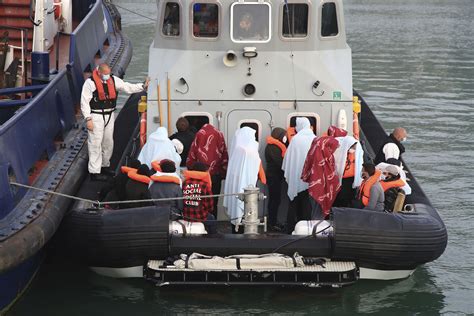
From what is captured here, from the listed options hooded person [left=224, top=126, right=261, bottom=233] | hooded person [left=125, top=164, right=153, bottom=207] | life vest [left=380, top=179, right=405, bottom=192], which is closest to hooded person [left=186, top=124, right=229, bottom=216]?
hooded person [left=224, top=126, right=261, bottom=233]

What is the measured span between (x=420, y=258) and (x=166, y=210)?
2551 millimetres

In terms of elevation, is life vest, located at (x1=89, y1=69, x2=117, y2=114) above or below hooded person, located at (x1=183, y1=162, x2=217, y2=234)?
above

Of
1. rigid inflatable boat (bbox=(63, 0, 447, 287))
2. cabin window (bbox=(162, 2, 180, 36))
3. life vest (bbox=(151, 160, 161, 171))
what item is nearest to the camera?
rigid inflatable boat (bbox=(63, 0, 447, 287))

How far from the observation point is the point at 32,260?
32.4ft

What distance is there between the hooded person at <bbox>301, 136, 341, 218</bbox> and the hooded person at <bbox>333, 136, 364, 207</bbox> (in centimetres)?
22

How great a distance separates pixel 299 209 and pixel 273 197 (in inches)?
13.1

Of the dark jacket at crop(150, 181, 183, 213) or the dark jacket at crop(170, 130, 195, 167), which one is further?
the dark jacket at crop(170, 130, 195, 167)

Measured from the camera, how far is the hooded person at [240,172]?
984 cm

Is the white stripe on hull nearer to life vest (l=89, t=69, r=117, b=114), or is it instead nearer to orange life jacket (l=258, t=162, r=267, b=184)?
orange life jacket (l=258, t=162, r=267, b=184)

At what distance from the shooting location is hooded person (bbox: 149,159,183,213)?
382 inches

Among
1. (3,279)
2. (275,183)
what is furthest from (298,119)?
(3,279)

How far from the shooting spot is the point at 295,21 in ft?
35.8

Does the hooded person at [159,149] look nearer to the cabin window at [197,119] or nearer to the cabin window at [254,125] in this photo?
the cabin window at [197,119]

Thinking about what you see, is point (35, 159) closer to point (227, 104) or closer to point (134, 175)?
point (134, 175)
